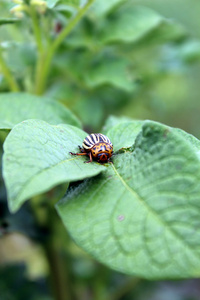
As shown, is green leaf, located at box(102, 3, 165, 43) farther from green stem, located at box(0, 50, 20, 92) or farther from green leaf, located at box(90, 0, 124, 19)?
green stem, located at box(0, 50, 20, 92)

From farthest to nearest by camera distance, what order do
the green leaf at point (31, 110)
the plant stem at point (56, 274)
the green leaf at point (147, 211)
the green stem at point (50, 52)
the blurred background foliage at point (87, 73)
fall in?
the plant stem at point (56, 274) → the blurred background foliage at point (87, 73) → the green stem at point (50, 52) → the green leaf at point (31, 110) → the green leaf at point (147, 211)

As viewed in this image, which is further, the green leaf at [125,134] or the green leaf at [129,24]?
the green leaf at [129,24]

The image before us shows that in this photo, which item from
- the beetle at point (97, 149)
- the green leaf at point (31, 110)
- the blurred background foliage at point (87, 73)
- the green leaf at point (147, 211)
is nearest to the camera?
the green leaf at point (147, 211)

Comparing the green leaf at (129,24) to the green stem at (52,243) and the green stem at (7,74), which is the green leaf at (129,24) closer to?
the green stem at (7,74)

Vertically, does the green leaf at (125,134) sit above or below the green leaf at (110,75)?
above

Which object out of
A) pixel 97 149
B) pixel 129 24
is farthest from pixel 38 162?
pixel 129 24

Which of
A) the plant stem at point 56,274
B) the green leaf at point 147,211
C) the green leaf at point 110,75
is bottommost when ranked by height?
the plant stem at point 56,274

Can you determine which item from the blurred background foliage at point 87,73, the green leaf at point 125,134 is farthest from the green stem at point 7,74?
the green leaf at point 125,134

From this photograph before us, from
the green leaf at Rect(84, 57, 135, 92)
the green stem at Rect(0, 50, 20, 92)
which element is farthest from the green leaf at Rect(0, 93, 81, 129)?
the green leaf at Rect(84, 57, 135, 92)

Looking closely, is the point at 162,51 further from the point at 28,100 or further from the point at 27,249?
the point at 27,249
